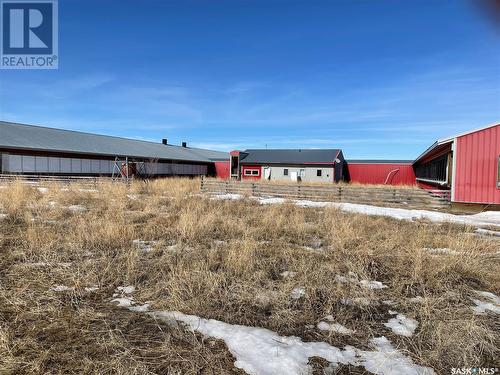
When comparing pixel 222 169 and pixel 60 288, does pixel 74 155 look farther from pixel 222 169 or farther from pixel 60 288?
pixel 60 288

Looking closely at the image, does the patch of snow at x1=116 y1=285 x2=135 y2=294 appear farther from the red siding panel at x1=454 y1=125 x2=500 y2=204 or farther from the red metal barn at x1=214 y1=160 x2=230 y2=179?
the red metal barn at x1=214 y1=160 x2=230 y2=179

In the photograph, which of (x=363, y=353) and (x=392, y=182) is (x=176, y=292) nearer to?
(x=363, y=353)

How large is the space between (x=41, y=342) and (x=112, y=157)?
103 feet

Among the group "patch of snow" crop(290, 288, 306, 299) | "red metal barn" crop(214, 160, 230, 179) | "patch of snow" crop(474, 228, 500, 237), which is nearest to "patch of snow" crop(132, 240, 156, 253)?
"patch of snow" crop(290, 288, 306, 299)

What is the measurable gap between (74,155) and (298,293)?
94.9 ft

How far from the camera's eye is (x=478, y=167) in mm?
13828

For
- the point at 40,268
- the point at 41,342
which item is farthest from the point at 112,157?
the point at 41,342

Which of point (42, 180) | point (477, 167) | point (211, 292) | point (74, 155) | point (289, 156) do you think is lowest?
point (211, 292)

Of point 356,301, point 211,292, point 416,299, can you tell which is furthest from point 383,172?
point 211,292

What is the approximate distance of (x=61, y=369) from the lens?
8.37ft

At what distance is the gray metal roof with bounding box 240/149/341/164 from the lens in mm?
35906

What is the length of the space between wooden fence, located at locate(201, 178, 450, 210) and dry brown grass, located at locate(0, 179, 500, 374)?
8.80 metres

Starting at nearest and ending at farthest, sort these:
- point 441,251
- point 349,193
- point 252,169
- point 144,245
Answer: point 441,251 < point 144,245 < point 349,193 < point 252,169

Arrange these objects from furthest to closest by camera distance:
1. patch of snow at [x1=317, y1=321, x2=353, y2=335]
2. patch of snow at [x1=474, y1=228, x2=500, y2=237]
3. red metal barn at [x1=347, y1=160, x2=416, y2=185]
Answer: red metal barn at [x1=347, y1=160, x2=416, y2=185]
patch of snow at [x1=474, y1=228, x2=500, y2=237]
patch of snow at [x1=317, y1=321, x2=353, y2=335]
